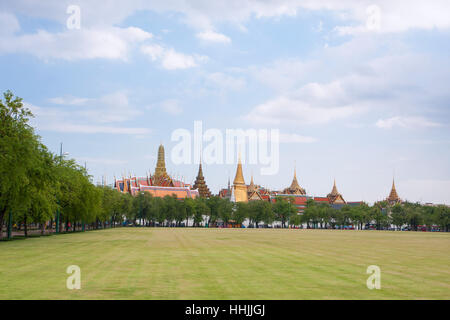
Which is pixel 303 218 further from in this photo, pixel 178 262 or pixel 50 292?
pixel 50 292

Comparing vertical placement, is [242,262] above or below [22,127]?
below

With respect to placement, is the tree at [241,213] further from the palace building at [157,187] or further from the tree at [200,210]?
the palace building at [157,187]

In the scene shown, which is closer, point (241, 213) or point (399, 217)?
point (241, 213)

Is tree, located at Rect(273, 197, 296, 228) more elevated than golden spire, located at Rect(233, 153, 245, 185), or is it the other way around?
golden spire, located at Rect(233, 153, 245, 185)

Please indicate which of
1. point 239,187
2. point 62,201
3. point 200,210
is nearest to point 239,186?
point 239,187

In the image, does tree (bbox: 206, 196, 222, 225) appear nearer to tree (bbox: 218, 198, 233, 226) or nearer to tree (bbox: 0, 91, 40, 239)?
tree (bbox: 218, 198, 233, 226)

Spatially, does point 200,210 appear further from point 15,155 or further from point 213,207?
point 15,155

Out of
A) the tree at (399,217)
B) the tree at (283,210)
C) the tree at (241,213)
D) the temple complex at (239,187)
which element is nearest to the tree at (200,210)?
the tree at (241,213)

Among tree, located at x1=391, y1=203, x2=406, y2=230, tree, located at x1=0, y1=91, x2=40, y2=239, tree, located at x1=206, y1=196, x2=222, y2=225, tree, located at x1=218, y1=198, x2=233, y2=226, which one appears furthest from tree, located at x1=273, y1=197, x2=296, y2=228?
tree, located at x1=0, y1=91, x2=40, y2=239

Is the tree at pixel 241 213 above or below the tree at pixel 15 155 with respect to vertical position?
below

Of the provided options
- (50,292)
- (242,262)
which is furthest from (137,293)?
(242,262)
